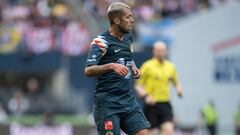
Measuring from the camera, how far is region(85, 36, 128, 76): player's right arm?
31.9ft

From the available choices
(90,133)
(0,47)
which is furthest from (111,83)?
(0,47)

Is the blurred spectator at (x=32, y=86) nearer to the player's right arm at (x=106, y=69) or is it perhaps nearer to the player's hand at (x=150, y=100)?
the player's hand at (x=150, y=100)

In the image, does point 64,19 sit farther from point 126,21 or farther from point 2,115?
point 126,21

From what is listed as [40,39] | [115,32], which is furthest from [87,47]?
[115,32]

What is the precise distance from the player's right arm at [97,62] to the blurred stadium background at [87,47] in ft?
50.7

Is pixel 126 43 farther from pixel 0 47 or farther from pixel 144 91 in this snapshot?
pixel 0 47

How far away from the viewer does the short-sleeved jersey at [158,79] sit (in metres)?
15.2

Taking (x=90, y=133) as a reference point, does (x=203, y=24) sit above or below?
above

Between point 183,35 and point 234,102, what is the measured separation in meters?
2.93

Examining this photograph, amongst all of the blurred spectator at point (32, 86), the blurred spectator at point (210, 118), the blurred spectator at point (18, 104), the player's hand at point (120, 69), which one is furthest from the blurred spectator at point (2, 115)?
the player's hand at point (120, 69)

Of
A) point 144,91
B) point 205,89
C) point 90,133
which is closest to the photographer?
point 144,91

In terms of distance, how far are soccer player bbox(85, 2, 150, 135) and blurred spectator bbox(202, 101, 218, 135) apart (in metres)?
16.2

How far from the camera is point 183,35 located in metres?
27.6

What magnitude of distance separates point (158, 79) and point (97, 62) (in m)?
5.45
